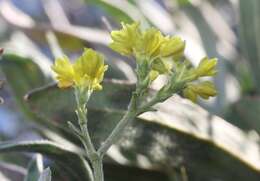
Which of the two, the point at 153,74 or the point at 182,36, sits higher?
the point at 153,74

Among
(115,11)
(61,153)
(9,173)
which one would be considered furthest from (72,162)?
(115,11)

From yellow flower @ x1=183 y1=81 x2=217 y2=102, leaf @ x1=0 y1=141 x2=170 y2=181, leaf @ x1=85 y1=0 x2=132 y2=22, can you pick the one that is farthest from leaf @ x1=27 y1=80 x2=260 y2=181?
leaf @ x1=85 y1=0 x2=132 y2=22

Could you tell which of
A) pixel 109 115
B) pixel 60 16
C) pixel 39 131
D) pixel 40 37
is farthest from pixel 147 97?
pixel 60 16

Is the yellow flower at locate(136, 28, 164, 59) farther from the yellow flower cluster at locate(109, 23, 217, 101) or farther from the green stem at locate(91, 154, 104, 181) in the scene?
the green stem at locate(91, 154, 104, 181)

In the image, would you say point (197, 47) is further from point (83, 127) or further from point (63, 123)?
point (83, 127)

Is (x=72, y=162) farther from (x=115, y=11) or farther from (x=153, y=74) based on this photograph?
(x=115, y=11)

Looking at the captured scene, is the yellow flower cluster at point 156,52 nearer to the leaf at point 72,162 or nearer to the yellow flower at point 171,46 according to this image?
the yellow flower at point 171,46
